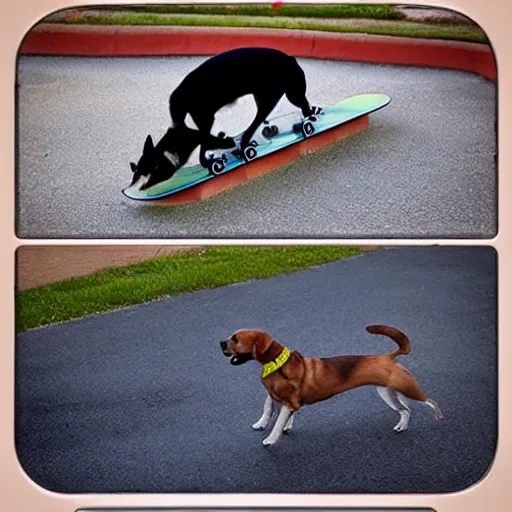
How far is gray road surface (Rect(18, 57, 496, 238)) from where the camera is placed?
2.14 meters

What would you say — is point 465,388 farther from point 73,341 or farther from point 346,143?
point 73,341

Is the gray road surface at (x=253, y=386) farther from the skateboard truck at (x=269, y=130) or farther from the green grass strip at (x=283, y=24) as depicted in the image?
the green grass strip at (x=283, y=24)

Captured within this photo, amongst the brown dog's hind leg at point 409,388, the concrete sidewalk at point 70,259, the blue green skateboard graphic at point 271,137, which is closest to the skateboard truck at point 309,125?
the blue green skateboard graphic at point 271,137

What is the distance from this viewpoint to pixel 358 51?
Answer: 2195 mm

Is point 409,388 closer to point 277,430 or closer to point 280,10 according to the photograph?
point 277,430

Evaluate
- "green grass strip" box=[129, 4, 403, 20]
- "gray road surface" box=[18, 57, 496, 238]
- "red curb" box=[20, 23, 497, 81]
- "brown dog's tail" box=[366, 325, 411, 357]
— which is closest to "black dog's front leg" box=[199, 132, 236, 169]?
"gray road surface" box=[18, 57, 496, 238]

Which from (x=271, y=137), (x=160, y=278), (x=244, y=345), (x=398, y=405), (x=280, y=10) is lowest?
(x=398, y=405)

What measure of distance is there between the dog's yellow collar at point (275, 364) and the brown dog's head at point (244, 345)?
46mm

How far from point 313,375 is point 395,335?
0.25 m

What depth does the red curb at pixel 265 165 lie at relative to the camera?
85.7 inches

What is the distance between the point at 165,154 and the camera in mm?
2172

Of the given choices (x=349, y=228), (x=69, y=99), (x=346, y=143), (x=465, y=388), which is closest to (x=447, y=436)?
(x=465, y=388)

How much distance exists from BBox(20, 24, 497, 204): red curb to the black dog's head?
7 centimetres

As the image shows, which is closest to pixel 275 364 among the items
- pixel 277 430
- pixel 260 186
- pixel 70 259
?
pixel 277 430
